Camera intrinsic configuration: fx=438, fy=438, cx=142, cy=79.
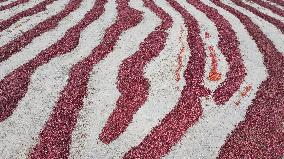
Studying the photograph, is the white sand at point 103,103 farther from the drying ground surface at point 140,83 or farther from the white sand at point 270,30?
the white sand at point 270,30

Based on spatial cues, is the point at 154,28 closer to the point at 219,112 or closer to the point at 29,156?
the point at 219,112

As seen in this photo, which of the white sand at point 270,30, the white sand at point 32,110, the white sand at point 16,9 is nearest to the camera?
the white sand at point 32,110

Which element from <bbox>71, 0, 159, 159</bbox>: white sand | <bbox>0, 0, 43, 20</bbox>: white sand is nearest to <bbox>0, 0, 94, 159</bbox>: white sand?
<bbox>71, 0, 159, 159</bbox>: white sand

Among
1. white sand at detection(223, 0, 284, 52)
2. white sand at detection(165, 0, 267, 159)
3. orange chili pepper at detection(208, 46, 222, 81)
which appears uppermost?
white sand at detection(165, 0, 267, 159)

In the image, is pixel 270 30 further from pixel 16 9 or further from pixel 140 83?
pixel 16 9

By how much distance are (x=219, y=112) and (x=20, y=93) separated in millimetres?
8083

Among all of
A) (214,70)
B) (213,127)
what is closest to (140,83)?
(214,70)

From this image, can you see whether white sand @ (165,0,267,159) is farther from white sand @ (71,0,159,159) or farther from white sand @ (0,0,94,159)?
white sand @ (0,0,94,159)

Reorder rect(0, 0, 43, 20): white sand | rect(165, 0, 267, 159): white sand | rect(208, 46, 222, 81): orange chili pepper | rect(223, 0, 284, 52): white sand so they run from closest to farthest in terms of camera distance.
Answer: rect(165, 0, 267, 159): white sand, rect(208, 46, 222, 81): orange chili pepper, rect(223, 0, 284, 52): white sand, rect(0, 0, 43, 20): white sand

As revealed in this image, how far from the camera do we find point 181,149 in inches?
585

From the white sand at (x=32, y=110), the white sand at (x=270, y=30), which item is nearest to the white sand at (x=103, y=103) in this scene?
the white sand at (x=32, y=110)

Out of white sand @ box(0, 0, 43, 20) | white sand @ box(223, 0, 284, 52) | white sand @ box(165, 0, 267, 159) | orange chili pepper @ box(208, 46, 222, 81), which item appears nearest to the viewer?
white sand @ box(165, 0, 267, 159)

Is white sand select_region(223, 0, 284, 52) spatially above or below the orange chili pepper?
below

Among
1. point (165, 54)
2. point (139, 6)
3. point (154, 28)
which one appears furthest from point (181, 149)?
point (139, 6)
